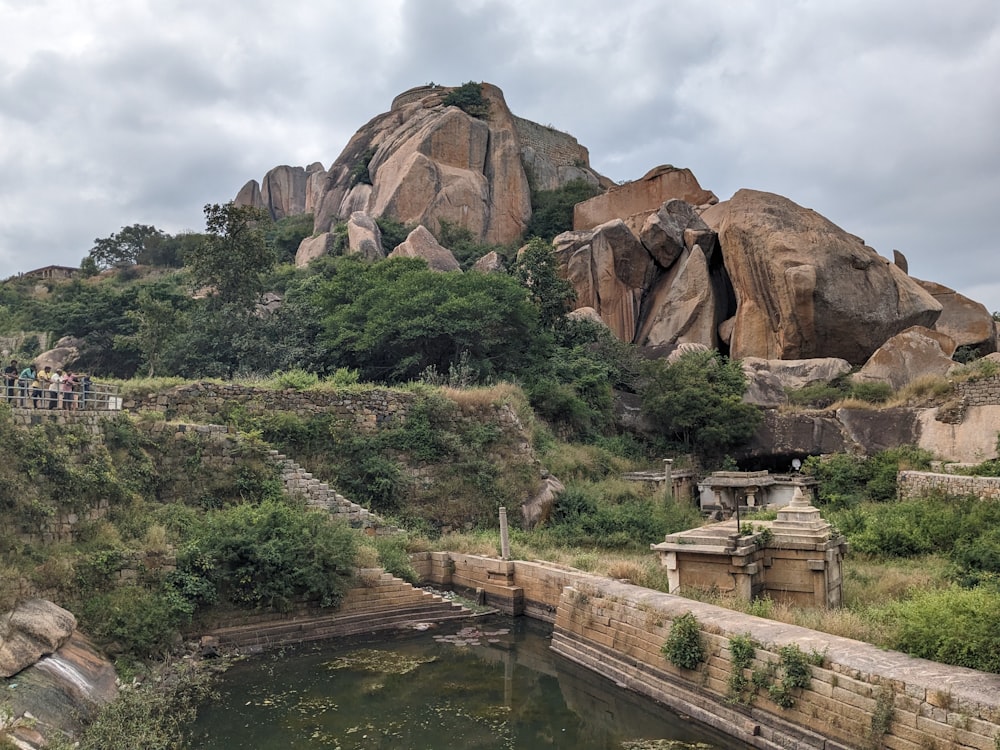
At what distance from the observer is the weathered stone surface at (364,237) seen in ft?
119

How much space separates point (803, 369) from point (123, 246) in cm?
5484

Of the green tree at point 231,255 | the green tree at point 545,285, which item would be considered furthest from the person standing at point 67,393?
the green tree at point 545,285

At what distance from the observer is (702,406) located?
2448cm

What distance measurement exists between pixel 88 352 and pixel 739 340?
3126cm

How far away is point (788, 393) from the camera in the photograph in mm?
27000

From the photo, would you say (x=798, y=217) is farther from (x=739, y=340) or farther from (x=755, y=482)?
(x=755, y=482)

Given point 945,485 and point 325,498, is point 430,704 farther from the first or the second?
point 945,485

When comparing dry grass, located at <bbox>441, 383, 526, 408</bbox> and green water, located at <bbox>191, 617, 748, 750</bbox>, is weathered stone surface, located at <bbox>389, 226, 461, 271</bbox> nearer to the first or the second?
dry grass, located at <bbox>441, 383, 526, 408</bbox>

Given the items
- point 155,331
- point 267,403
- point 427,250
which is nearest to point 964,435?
point 267,403

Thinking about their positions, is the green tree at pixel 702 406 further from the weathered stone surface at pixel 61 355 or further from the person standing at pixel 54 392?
the weathered stone surface at pixel 61 355

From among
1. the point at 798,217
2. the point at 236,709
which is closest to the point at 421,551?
the point at 236,709

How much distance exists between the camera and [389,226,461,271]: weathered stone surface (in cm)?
3597

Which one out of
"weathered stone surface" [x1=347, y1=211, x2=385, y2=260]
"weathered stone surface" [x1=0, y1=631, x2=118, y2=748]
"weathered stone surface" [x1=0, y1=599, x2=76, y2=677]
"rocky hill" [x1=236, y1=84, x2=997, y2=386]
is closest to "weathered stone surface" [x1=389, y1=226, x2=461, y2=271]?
"rocky hill" [x1=236, y1=84, x2=997, y2=386]

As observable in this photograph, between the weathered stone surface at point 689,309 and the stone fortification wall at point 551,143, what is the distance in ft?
69.7
